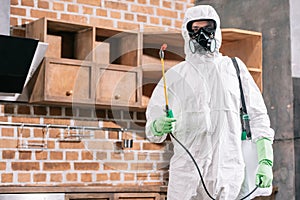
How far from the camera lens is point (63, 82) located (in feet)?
15.0

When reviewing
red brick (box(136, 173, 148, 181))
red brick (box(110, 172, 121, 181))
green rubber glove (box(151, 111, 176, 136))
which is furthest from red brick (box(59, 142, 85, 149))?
green rubber glove (box(151, 111, 176, 136))

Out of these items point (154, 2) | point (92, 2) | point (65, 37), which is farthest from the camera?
point (154, 2)

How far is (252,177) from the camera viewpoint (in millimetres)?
3281

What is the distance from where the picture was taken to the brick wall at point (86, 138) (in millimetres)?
4594

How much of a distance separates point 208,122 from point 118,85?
183 centimetres

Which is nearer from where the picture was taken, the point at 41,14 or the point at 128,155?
the point at 41,14

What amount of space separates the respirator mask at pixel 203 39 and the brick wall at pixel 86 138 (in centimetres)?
175

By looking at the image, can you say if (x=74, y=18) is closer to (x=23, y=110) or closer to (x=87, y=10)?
(x=87, y=10)

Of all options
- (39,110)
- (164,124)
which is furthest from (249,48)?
(164,124)

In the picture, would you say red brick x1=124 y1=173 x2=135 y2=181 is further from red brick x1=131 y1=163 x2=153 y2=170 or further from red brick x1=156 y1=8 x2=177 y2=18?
red brick x1=156 y1=8 x2=177 y2=18

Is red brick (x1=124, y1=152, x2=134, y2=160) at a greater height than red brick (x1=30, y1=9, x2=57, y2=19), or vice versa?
red brick (x1=30, y1=9, x2=57, y2=19)

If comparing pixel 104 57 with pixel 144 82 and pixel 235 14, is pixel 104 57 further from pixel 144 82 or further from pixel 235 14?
pixel 235 14

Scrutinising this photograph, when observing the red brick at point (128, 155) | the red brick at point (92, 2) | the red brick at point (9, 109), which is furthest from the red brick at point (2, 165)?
the red brick at point (92, 2)

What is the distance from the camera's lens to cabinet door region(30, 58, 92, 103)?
4.48 m
